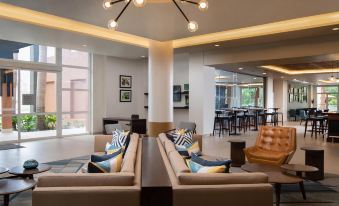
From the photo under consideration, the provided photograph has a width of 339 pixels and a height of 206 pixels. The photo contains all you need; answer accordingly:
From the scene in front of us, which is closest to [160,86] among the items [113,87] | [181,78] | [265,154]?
[265,154]

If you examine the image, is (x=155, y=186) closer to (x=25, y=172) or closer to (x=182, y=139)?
(x=182, y=139)

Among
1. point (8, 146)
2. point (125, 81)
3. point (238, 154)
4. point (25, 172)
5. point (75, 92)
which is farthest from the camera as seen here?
point (125, 81)

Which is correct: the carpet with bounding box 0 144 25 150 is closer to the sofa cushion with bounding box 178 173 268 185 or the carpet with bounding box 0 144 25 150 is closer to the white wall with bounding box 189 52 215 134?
the white wall with bounding box 189 52 215 134

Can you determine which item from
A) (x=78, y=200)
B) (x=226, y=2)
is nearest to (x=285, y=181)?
(x=78, y=200)

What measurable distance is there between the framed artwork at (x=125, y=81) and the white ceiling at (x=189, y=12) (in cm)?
512

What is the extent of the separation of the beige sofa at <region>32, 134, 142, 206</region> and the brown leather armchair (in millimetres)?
3286

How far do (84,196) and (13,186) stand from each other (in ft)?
4.85

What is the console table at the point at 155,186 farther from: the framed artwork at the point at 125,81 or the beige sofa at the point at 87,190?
the framed artwork at the point at 125,81

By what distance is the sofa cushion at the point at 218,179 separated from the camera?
2.32 meters

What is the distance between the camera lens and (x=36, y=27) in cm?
632

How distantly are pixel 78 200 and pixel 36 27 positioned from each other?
5.35 meters

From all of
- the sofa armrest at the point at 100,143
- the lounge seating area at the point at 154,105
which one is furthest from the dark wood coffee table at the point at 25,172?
the sofa armrest at the point at 100,143

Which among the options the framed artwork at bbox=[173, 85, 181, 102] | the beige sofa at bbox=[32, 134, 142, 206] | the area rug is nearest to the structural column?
the area rug

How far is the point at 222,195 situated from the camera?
2.24m
